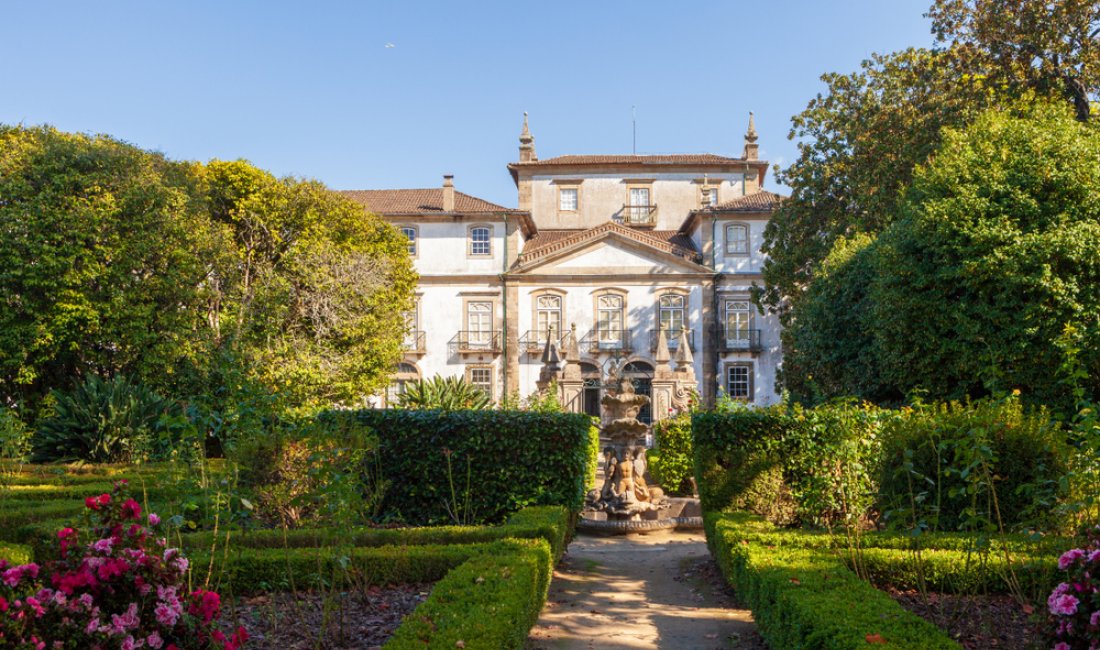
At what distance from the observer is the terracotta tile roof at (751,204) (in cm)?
3158

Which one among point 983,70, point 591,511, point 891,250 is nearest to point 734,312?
point 983,70

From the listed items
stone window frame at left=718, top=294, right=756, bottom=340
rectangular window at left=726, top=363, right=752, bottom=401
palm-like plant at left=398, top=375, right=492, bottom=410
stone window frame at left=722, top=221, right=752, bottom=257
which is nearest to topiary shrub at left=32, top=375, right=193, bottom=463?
palm-like plant at left=398, top=375, right=492, bottom=410

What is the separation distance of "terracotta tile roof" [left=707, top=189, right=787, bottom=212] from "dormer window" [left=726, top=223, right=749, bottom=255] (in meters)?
0.68

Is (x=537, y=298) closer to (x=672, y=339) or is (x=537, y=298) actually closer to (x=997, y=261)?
(x=672, y=339)

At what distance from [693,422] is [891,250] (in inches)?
228

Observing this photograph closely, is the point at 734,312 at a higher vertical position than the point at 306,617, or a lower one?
higher

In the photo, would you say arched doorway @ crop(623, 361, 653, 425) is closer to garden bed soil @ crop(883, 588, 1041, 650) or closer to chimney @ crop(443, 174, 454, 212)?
chimney @ crop(443, 174, 454, 212)

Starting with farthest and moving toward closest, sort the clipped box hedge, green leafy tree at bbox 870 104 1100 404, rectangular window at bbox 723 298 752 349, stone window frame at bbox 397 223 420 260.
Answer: stone window frame at bbox 397 223 420 260 < rectangular window at bbox 723 298 752 349 < green leafy tree at bbox 870 104 1100 404 < the clipped box hedge

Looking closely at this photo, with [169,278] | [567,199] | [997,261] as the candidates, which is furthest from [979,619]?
[567,199]

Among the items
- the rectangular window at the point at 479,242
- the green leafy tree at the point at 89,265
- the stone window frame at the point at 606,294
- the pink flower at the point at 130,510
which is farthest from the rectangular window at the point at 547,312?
the pink flower at the point at 130,510

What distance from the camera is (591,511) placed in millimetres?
11383

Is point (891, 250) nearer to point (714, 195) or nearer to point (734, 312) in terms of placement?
point (734, 312)

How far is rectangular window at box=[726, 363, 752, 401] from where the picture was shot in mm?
30938

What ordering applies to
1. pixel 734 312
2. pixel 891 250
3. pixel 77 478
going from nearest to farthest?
pixel 77 478 < pixel 891 250 < pixel 734 312
